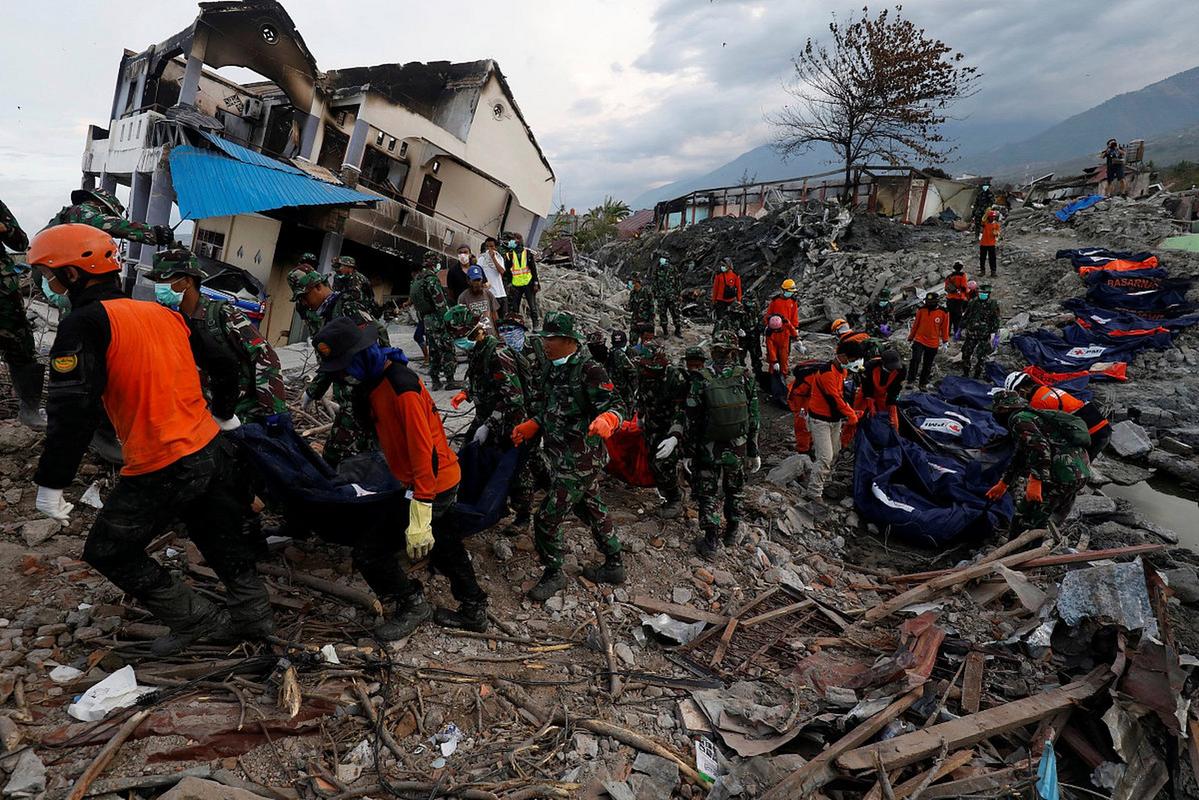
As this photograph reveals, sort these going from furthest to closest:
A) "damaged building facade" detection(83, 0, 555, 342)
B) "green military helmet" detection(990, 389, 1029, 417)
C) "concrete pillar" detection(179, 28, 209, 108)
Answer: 1. "concrete pillar" detection(179, 28, 209, 108)
2. "damaged building facade" detection(83, 0, 555, 342)
3. "green military helmet" detection(990, 389, 1029, 417)

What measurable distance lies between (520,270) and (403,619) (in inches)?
288

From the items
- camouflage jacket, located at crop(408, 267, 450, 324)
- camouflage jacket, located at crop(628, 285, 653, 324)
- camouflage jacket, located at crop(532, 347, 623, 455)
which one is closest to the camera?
camouflage jacket, located at crop(532, 347, 623, 455)

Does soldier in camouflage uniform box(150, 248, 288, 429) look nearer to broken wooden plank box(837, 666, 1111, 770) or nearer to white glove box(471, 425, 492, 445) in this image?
white glove box(471, 425, 492, 445)

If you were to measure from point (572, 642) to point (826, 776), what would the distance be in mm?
1567

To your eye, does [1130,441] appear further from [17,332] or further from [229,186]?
[229,186]

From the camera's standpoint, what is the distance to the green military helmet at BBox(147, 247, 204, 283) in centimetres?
353

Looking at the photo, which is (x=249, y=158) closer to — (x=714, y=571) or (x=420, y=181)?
(x=420, y=181)

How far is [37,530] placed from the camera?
3.65 m

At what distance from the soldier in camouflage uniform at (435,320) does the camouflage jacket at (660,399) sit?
310 cm

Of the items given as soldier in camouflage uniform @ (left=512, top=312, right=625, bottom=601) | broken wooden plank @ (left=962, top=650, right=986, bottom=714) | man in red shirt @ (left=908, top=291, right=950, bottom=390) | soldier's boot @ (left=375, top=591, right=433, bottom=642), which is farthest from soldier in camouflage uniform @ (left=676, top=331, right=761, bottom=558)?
man in red shirt @ (left=908, top=291, right=950, bottom=390)

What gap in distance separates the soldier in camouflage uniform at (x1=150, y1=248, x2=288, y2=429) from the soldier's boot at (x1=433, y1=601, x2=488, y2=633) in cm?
163

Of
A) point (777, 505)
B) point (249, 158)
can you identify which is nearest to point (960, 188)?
point (777, 505)

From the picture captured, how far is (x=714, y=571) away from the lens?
4754 mm

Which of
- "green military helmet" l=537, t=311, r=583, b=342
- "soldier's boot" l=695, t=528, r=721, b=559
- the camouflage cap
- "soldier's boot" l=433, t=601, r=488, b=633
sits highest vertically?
the camouflage cap
